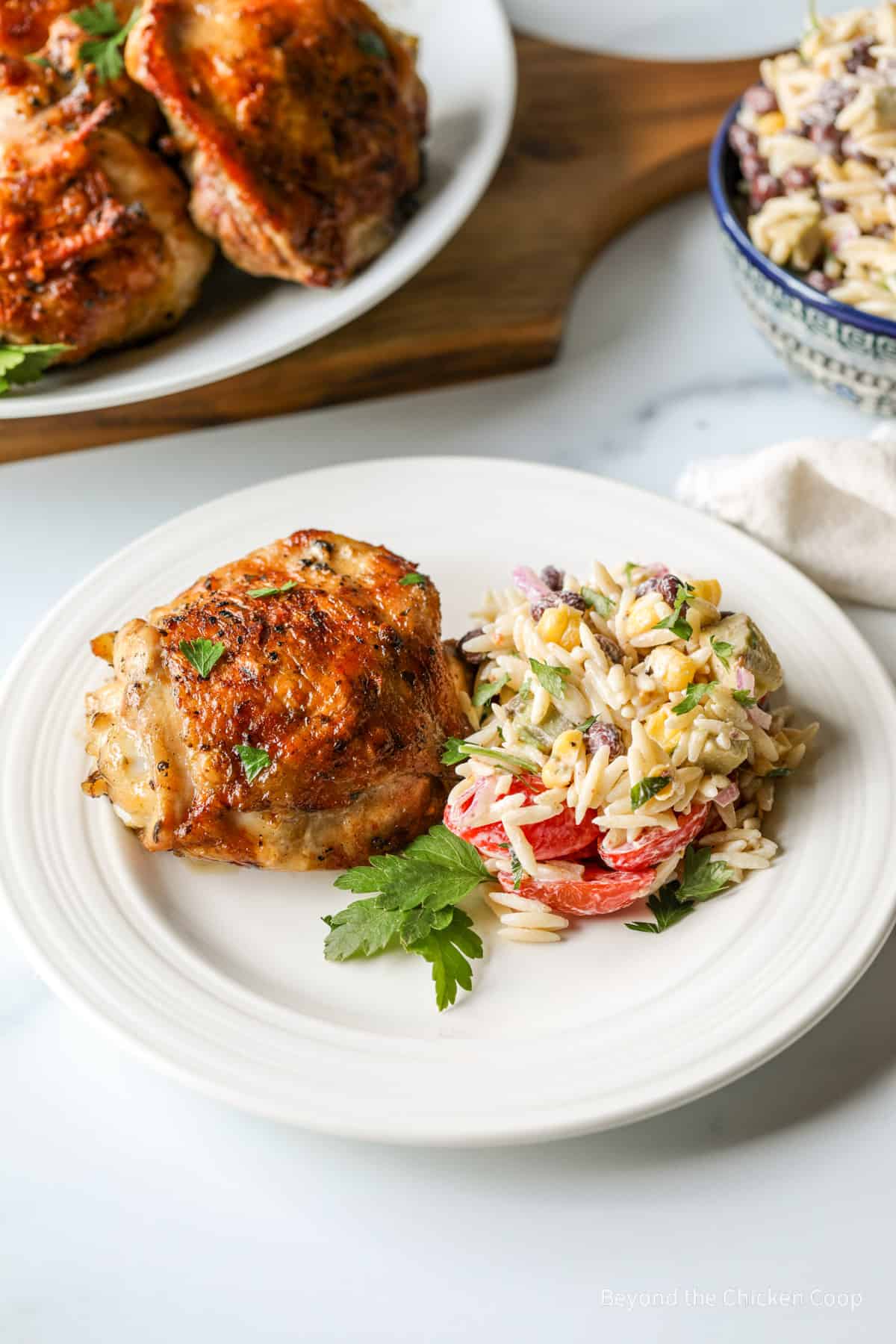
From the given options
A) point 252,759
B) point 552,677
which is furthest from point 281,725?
point 552,677

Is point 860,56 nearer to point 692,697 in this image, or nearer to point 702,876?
point 692,697

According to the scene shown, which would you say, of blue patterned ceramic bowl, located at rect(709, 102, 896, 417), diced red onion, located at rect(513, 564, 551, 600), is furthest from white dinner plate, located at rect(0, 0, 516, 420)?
diced red onion, located at rect(513, 564, 551, 600)

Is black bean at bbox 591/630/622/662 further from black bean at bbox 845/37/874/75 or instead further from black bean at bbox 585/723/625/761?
black bean at bbox 845/37/874/75

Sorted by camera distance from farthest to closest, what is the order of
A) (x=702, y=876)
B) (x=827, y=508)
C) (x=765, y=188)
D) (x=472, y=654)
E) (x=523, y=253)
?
(x=523, y=253)
(x=765, y=188)
(x=827, y=508)
(x=472, y=654)
(x=702, y=876)

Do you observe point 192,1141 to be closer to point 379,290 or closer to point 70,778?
point 70,778

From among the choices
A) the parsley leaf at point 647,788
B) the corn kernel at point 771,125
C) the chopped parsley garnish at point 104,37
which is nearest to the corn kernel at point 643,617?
the parsley leaf at point 647,788

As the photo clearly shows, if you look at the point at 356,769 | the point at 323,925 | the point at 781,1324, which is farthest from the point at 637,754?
the point at 781,1324
